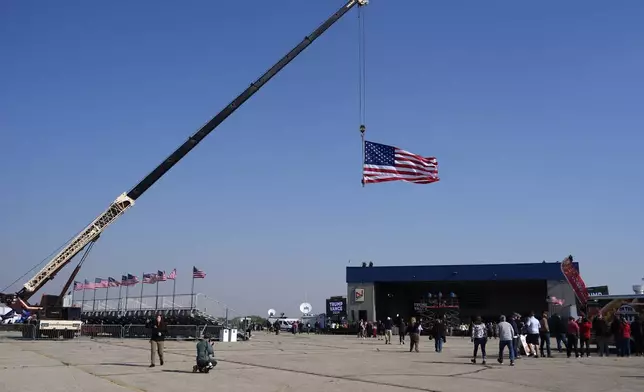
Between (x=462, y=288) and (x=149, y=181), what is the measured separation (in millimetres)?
43374

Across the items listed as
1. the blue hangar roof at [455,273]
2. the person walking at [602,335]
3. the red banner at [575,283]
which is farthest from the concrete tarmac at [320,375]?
the blue hangar roof at [455,273]

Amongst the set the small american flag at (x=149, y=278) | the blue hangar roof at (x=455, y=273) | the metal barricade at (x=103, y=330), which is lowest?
the metal barricade at (x=103, y=330)

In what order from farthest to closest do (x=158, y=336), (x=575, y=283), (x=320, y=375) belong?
(x=575, y=283) < (x=158, y=336) < (x=320, y=375)

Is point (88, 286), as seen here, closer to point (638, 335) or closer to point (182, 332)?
point (182, 332)

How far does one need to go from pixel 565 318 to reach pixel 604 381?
1112cm

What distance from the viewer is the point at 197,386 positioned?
12445 millimetres

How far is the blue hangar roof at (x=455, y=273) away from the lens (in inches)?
2157

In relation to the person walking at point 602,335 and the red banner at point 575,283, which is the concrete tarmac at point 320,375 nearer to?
the person walking at point 602,335

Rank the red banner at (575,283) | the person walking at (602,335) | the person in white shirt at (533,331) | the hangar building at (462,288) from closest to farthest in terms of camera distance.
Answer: the person in white shirt at (533,331) → the person walking at (602,335) → the red banner at (575,283) → the hangar building at (462,288)

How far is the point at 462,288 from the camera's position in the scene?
65188mm

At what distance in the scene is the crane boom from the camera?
99.3ft

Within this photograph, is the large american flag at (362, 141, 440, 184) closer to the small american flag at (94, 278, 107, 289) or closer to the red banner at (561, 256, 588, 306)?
the red banner at (561, 256, 588, 306)

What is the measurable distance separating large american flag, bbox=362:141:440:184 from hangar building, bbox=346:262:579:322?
28.4 metres

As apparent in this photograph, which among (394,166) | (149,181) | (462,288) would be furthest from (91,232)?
Result: (462,288)
